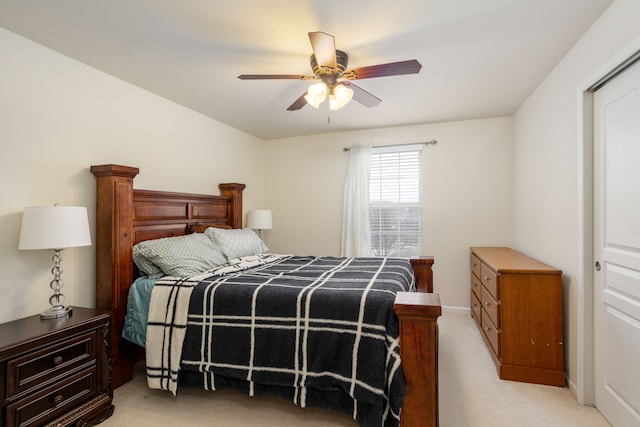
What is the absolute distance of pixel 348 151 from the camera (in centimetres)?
449

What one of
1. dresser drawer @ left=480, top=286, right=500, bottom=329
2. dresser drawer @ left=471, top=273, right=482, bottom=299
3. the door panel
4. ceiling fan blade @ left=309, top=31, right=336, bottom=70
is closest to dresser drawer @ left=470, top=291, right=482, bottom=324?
dresser drawer @ left=471, top=273, right=482, bottom=299

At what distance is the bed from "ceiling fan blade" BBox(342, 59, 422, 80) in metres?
1.36

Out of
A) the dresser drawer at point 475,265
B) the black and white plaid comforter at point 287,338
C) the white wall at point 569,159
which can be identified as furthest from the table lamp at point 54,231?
the dresser drawer at point 475,265

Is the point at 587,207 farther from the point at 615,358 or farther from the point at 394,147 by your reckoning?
the point at 394,147

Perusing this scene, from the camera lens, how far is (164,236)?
2994 millimetres

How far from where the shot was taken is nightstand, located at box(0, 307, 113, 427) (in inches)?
61.9

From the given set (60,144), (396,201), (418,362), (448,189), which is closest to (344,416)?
(418,362)

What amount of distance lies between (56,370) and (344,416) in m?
1.69

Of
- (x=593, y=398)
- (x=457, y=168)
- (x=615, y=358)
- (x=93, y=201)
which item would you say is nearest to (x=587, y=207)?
(x=615, y=358)

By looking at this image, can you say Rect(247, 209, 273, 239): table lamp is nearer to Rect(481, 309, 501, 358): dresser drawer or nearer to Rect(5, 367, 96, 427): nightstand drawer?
Rect(5, 367, 96, 427): nightstand drawer

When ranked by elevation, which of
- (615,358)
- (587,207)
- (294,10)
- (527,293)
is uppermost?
(294,10)

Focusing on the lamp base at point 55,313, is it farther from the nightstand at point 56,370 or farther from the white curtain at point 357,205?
the white curtain at point 357,205

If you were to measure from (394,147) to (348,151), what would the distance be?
64 cm

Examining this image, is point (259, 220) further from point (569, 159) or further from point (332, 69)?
point (569, 159)
